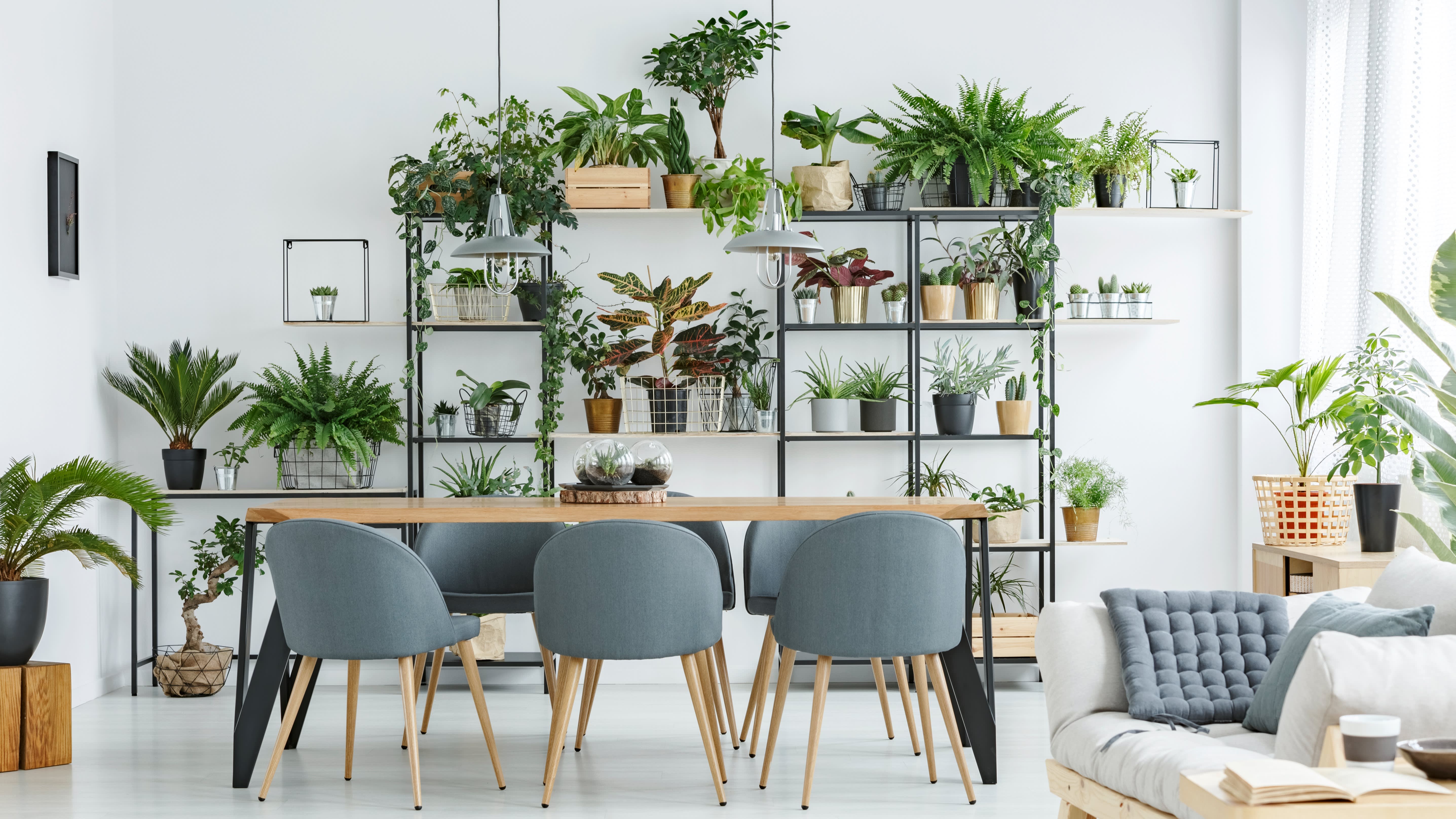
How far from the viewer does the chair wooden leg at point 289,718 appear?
3.25 meters

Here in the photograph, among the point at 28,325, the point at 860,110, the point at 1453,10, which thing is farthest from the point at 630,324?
the point at 1453,10

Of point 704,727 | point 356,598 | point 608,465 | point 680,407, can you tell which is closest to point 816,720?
point 704,727

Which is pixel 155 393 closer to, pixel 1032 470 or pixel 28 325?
pixel 28 325

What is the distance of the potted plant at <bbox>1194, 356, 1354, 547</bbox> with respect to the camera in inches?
173

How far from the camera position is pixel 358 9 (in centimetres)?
508

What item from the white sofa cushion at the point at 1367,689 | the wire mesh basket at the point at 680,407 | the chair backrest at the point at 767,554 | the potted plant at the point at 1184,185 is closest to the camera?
the white sofa cushion at the point at 1367,689

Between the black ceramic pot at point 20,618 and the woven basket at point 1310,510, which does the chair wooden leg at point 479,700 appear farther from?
the woven basket at point 1310,510

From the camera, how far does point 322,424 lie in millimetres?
4695

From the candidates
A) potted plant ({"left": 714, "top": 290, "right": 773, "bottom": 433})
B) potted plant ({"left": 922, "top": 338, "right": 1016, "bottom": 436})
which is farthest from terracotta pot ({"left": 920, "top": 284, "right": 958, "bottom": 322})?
potted plant ({"left": 714, "top": 290, "right": 773, "bottom": 433})

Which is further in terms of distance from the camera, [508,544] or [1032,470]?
[1032,470]

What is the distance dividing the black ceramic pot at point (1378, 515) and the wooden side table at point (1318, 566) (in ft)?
0.13

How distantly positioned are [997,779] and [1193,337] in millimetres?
2564

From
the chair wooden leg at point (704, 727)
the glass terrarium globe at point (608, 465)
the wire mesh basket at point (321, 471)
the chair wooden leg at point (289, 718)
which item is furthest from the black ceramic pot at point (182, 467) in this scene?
the chair wooden leg at point (704, 727)

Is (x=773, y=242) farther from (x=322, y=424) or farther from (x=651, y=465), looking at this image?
(x=322, y=424)
